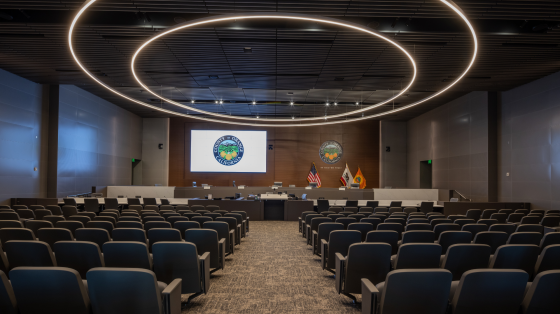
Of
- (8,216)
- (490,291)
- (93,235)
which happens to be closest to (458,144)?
(490,291)

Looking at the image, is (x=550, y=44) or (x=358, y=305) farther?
(x=550, y=44)

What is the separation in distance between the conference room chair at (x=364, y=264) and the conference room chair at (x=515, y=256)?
3.18ft

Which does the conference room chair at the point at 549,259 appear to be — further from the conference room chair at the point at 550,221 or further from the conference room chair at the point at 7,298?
the conference room chair at the point at 550,221

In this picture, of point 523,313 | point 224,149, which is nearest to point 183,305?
point 523,313

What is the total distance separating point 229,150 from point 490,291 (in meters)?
17.7

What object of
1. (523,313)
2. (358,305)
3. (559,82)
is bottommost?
(358,305)

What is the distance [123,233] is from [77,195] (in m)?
10.2

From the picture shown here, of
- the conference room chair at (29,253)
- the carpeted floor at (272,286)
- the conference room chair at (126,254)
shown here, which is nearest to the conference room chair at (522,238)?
the carpeted floor at (272,286)

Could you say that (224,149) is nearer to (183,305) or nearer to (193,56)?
(193,56)

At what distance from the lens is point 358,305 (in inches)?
145

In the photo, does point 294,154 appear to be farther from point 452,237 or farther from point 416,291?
point 416,291

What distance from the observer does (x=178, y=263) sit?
11.1 ft

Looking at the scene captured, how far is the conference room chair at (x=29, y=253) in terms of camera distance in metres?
3.20

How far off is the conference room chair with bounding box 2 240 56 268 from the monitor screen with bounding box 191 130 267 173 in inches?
632
